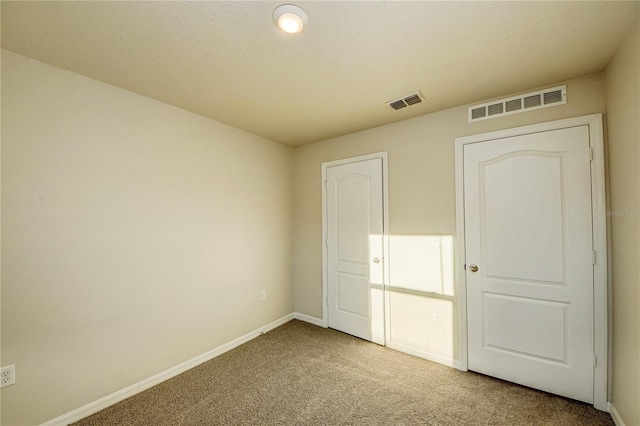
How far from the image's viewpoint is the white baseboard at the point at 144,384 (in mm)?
1891

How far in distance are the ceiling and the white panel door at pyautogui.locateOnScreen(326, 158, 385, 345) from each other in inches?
39.8

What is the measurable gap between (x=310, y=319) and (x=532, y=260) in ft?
8.57

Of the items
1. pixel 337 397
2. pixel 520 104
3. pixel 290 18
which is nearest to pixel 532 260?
pixel 520 104

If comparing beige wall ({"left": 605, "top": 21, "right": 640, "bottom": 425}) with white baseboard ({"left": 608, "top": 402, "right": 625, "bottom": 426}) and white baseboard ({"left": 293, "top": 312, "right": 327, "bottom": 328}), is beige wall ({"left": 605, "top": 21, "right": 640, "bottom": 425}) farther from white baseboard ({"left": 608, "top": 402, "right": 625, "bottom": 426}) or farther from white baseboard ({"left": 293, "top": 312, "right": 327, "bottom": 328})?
white baseboard ({"left": 293, "top": 312, "right": 327, "bottom": 328})

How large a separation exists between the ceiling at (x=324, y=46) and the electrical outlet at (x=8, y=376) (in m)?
2.02

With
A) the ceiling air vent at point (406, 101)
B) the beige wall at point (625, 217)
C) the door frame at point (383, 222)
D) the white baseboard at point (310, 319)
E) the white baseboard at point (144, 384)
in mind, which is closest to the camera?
the beige wall at point (625, 217)

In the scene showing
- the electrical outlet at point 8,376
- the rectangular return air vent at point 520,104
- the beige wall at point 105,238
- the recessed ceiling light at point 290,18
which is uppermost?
the recessed ceiling light at point 290,18

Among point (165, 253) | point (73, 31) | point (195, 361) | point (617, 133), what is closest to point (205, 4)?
point (73, 31)

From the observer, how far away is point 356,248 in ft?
10.8

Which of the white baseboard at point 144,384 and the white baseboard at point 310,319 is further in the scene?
the white baseboard at point 310,319

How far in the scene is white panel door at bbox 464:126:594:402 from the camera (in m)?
2.04

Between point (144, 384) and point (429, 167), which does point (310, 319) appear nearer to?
point (144, 384)

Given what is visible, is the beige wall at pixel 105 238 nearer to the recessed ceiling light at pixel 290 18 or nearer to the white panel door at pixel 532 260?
the recessed ceiling light at pixel 290 18

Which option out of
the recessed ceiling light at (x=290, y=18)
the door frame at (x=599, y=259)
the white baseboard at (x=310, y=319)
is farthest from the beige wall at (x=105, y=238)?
the door frame at (x=599, y=259)
